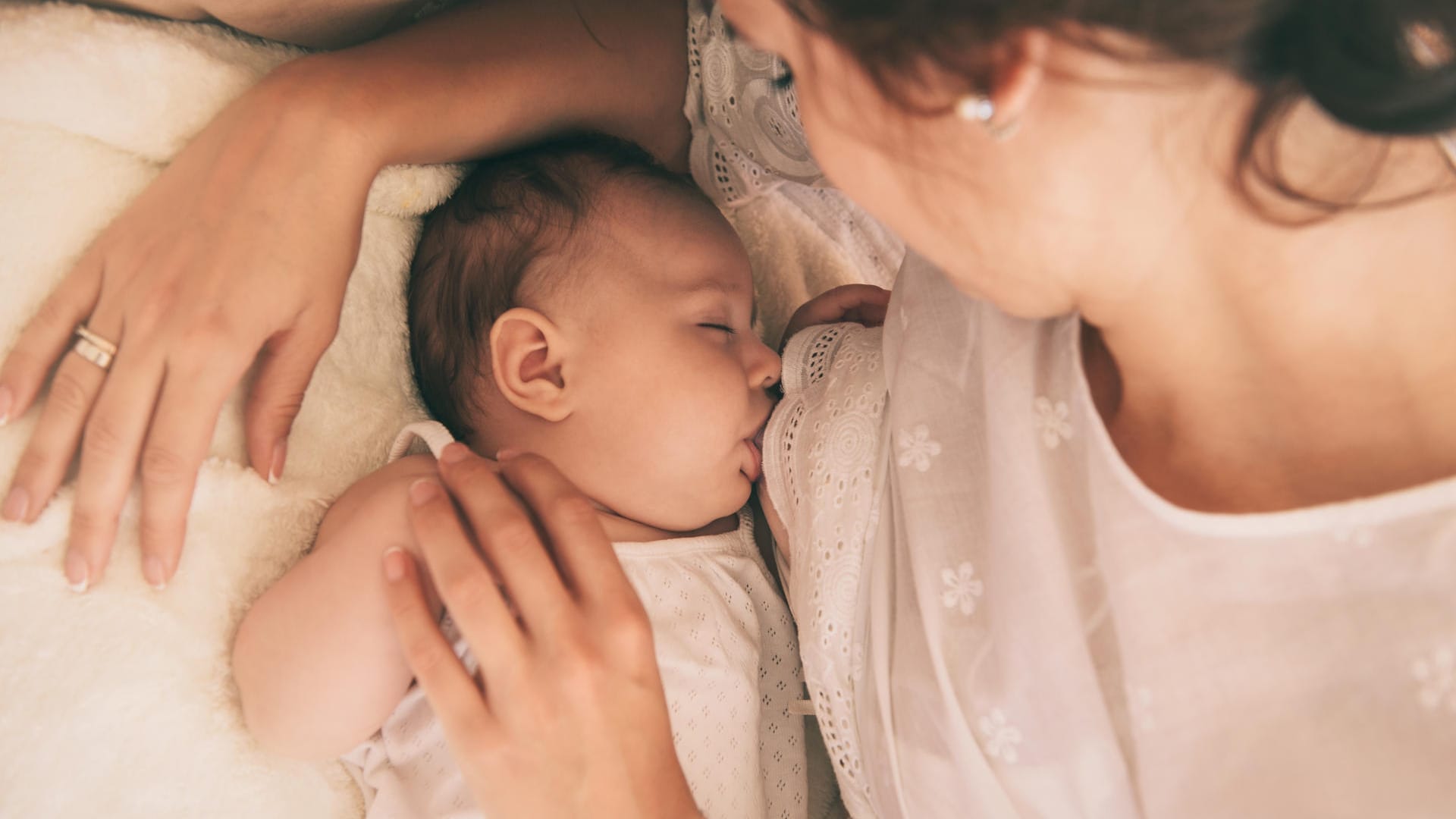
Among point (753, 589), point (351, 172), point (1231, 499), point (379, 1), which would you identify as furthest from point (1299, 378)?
point (379, 1)

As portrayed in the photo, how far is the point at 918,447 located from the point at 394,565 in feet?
1.76

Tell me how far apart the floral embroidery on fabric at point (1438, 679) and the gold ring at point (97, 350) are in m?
1.12

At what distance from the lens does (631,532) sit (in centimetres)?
117

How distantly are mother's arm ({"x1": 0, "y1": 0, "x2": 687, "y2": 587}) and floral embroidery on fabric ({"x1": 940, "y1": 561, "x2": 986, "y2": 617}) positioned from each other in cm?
71

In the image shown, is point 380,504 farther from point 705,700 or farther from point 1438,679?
point 1438,679

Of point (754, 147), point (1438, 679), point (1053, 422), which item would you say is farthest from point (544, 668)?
point (754, 147)

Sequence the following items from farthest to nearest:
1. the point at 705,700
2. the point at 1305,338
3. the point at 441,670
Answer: the point at 705,700, the point at 441,670, the point at 1305,338

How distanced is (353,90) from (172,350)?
355 millimetres

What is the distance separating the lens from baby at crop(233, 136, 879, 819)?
106 cm

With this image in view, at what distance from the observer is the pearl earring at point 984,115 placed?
0.60m

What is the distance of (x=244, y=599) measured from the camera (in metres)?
0.99

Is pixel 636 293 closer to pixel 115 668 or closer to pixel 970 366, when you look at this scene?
pixel 970 366

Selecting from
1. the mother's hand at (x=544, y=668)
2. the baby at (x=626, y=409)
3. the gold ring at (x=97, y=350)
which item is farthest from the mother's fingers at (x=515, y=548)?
the gold ring at (x=97, y=350)

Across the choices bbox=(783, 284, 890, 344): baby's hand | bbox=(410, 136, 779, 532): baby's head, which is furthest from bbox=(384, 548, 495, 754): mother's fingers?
bbox=(783, 284, 890, 344): baby's hand
